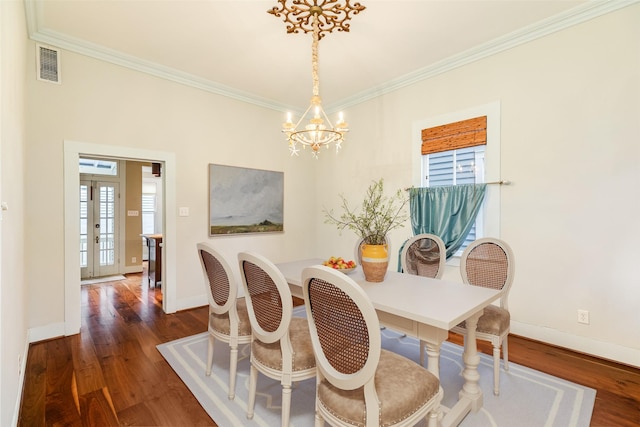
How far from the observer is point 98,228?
19.0ft

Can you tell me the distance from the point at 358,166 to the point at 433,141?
48.0 inches

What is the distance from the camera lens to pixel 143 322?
335 centimetres

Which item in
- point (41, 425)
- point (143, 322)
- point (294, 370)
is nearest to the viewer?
point (294, 370)

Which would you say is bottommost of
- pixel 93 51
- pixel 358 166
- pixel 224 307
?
pixel 224 307

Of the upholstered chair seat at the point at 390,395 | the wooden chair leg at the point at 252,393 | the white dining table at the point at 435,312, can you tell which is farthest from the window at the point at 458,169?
the wooden chair leg at the point at 252,393

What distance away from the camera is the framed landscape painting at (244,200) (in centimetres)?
404

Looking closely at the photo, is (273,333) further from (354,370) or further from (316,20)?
(316,20)

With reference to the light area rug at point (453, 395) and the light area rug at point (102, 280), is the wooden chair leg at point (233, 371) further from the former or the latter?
the light area rug at point (102, 280)

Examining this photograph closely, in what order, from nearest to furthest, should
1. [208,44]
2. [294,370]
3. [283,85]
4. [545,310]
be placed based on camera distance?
[294,370]
[545,310]
[208,44]
[283,85]

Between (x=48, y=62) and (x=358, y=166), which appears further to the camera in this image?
(x=358, y=166)

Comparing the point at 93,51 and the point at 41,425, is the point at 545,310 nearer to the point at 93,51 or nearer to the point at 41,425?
the point at 41,425

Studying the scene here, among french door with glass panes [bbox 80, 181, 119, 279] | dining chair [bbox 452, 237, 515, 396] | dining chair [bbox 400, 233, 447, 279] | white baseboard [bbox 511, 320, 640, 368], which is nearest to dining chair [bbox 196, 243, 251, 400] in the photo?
dining chair [bbox 452, 237, 515, 396]

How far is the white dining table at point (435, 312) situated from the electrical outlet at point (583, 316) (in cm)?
141

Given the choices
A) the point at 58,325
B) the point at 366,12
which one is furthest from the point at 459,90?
the point at 58,325
